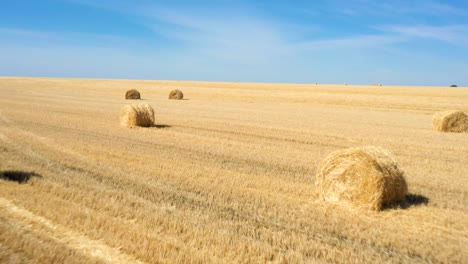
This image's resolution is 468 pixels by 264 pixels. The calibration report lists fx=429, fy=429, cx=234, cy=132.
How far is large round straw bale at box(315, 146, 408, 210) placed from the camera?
7.14 m

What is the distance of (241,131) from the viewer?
56.7ft

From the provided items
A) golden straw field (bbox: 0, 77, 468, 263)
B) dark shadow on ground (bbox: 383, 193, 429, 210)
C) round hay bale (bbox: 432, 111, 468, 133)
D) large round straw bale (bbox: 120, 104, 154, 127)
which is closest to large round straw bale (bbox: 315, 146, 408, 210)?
dark shadow on ground (bbox: 383, 193, 429, 210)

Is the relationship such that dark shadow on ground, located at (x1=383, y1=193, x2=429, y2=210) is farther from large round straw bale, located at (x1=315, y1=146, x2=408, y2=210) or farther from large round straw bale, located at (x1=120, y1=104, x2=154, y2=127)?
large round straw bale, located at (x1=120, y1=104, x2=154, y2=127)

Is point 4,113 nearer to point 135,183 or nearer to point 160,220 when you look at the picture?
point 135,183

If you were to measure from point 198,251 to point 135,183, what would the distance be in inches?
139

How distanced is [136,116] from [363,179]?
1166 centimetres

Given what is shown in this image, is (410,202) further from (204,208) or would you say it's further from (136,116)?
(136,116)

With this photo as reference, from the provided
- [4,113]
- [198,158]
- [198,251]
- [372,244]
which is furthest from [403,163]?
[4,113]

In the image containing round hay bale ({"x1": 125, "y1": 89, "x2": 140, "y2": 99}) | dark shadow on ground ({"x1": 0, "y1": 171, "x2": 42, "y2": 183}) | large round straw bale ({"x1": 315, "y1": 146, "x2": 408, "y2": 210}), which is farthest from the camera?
round hay bale ({"x1": 125, "y1": 89, "x2": 140, "y2": 99})

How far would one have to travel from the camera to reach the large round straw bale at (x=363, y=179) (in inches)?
281

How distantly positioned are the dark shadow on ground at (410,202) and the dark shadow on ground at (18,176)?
20.8 ft

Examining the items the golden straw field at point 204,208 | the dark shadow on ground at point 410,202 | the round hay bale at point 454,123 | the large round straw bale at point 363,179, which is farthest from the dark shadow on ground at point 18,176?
the round hay bale at point 454,123

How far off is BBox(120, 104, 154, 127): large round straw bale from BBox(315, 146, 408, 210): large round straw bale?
10.8 meters

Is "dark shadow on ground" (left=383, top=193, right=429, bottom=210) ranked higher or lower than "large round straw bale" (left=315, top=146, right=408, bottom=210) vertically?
lower
